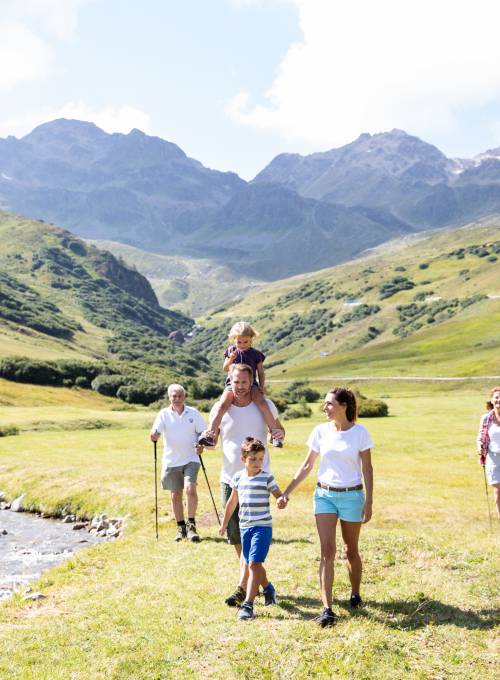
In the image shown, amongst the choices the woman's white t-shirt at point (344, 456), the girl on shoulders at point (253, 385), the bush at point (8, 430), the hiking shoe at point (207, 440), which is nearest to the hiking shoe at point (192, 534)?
the girl on shoulders at point (253, 385)

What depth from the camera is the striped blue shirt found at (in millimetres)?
11185

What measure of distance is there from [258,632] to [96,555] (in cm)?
848

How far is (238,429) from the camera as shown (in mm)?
12320

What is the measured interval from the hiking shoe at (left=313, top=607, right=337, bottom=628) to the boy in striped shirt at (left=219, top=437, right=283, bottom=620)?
4.03 feet

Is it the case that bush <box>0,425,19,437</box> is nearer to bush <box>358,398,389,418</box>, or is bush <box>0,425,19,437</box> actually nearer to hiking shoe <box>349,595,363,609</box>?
bush <box>358,398,389,418</box>

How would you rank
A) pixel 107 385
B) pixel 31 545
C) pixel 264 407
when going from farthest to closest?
pixel 107 385, pixel 31 545, pixel 264 407

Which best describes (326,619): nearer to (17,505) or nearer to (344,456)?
(344,456)

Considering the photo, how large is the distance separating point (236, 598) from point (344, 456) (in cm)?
358

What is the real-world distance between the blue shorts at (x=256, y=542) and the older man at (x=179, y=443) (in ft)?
19.3

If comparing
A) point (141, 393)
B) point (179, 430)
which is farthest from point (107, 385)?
point (179, 430)

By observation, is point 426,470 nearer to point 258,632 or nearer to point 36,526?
point 36,526

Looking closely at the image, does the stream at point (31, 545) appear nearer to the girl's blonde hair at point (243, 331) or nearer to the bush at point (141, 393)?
the girl's blonde hair at point (243, 331)

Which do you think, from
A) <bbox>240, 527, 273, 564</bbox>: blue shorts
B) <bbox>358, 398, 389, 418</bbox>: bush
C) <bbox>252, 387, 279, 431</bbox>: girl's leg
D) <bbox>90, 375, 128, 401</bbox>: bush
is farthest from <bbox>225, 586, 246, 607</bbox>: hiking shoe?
<bbox>90, 375, 128, 401</bbox>: bush

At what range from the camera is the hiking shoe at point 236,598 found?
11703 millimetres
